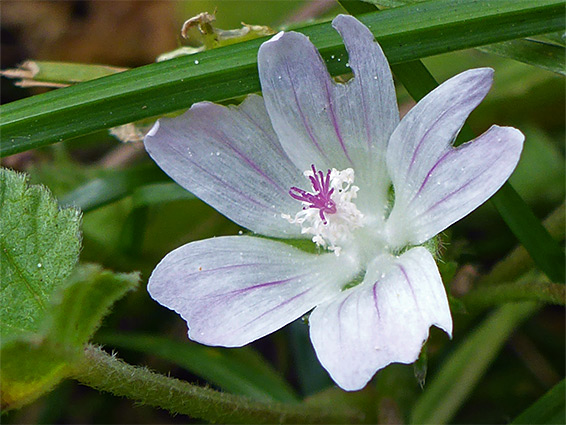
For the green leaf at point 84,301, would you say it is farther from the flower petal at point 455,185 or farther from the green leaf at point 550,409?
the green leaf at point 550,409

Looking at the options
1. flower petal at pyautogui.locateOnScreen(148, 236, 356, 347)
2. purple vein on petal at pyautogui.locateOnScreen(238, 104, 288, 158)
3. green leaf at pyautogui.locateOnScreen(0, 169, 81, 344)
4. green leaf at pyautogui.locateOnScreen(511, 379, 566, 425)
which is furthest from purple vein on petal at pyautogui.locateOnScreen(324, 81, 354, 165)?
green leaf at pyautogui.locateOnScreen(511, 379, 566, 425)

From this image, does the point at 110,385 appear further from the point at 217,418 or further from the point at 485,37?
the point at 485,37

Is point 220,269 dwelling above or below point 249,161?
below

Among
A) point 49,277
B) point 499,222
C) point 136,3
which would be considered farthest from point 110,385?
point 136,3

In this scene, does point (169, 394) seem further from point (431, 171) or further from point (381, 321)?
point (431, 171)

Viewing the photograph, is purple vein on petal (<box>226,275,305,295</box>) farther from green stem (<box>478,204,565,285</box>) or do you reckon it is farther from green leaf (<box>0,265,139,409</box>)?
green stem (<box>478,204,565,285</box>)

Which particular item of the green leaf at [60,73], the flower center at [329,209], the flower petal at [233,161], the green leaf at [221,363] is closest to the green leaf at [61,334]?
the flower petal at [233,161]

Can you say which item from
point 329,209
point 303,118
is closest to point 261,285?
point 329,209
